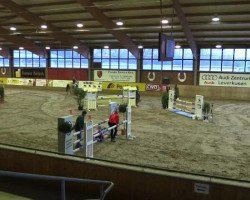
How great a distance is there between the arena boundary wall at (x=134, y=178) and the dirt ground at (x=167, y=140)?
2801 mm

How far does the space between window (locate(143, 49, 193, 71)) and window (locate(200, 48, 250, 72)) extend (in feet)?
4.53

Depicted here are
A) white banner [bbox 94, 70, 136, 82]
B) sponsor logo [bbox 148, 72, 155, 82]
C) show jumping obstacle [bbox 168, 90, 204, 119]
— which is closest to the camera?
show jumping obstacle [bbox 168, 90, 204, 119]

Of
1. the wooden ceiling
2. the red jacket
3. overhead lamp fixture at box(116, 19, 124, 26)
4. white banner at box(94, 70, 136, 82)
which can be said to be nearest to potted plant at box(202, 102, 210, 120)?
the wooden ceiling

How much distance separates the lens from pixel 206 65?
33.3 m

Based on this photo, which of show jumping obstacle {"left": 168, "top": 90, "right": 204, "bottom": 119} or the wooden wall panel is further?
the wooden wall panel

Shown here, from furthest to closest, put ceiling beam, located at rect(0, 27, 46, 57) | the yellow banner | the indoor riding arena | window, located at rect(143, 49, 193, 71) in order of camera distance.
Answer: the yellow banner → window, located at rect(143, 49, 193, 71) → ceiling beam, located at rect(0, 27, 46, 57) → the indoor riding arena

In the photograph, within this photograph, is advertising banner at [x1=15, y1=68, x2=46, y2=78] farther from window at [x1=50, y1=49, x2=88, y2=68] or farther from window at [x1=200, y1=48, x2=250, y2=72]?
window at [x1=200, y1=48, x2=250, y2=72]

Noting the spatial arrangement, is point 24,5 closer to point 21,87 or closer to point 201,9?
point 201,9

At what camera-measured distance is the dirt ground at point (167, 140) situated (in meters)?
10.2

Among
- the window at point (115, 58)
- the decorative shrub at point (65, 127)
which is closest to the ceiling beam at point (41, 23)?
the window at point (115, 58)

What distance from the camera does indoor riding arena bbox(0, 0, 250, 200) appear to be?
729 cm

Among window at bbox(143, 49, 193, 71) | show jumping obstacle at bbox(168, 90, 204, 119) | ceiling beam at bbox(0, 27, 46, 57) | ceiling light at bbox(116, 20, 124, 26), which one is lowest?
show jumping obstacle at bbox(168, 90, 204, 119)

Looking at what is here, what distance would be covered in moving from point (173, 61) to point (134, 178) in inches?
1128

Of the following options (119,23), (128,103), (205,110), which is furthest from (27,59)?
(205,110)
